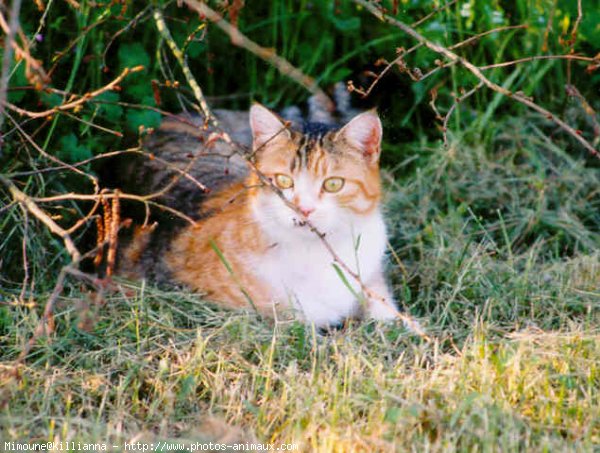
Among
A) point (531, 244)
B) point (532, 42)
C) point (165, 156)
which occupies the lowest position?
point (531, 244)

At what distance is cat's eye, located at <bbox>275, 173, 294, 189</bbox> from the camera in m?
3.15

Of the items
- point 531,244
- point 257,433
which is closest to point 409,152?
point 531,244

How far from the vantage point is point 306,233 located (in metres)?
3.08

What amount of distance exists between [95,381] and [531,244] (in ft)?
7.55

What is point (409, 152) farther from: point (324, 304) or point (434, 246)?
point (324, 304)

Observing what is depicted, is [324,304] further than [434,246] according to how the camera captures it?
No

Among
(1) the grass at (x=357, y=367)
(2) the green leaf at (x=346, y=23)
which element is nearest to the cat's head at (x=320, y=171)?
(1) the grass at (x=357, y=367)

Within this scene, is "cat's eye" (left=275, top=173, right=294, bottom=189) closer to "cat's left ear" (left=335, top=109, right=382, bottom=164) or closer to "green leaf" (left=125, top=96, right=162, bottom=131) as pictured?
"cat's left ear" (left=335, top=109, right=382, bottom=164)

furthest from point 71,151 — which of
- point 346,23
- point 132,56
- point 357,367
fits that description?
point 346,23

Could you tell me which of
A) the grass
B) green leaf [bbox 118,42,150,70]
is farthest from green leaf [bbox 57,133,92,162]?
the grass

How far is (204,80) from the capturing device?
14.9ft

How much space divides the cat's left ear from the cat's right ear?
0.75 feet

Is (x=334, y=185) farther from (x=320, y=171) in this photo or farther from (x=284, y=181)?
(x=284, y=181)

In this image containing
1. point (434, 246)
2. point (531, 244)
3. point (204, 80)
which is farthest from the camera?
point (204, 80)
